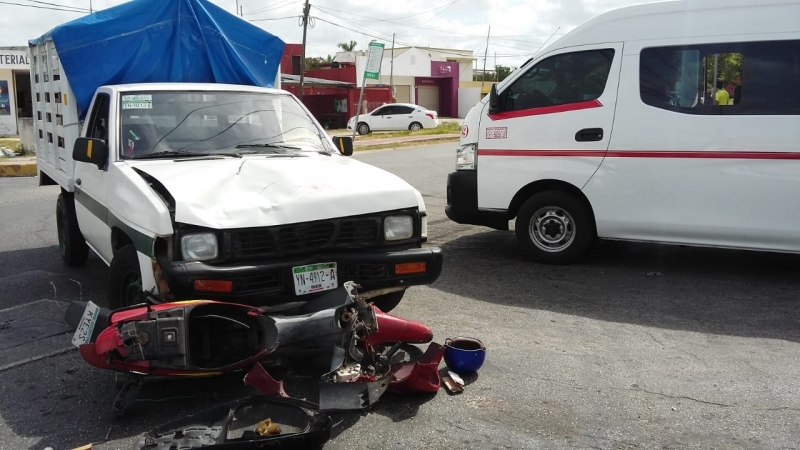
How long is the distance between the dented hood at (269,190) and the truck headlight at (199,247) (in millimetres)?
83

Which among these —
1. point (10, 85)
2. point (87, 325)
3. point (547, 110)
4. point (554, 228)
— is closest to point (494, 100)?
point (547, 110)

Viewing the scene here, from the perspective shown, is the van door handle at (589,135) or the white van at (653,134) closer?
the white van at (653,134)

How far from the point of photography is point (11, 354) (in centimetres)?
469

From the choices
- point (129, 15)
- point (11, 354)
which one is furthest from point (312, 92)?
point (11, 354)

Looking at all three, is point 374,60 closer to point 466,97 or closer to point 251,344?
point 251,344

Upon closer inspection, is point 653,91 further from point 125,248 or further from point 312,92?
point 312,92

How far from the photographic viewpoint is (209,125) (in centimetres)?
545

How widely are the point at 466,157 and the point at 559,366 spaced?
11.2 feet

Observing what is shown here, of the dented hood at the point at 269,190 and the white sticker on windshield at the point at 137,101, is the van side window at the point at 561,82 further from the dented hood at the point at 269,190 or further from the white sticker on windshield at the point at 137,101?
the white sticker on windshield at the point at 137,101

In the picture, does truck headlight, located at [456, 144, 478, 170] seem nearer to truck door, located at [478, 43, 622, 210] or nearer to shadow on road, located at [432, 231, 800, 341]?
truck door, located at [478, 43, 622, 210]

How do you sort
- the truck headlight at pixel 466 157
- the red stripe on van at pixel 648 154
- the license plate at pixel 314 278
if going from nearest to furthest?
the license plate at pixel 314 278
the red stripe on van at pixel 648 154
the truck headlight at pixel 466 157

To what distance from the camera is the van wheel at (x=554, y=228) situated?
693 cm

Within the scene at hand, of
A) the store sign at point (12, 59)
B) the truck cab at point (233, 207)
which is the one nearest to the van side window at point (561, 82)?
the truck cab at point (233, 207)

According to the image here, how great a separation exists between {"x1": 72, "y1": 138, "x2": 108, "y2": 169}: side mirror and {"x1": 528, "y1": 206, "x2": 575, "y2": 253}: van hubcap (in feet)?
13.6
